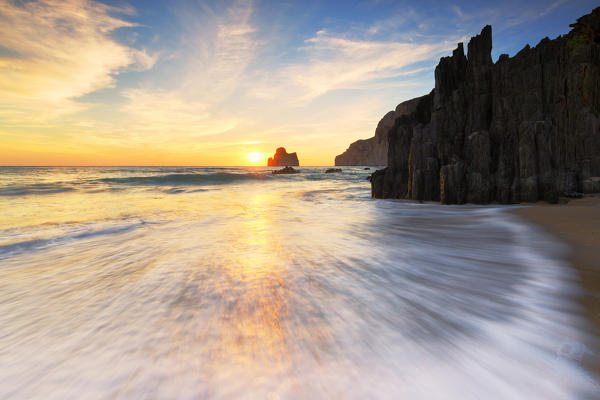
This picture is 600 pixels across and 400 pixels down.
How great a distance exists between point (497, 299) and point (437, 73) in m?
10.8

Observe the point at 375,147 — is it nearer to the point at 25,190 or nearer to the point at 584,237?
the point at 25,190

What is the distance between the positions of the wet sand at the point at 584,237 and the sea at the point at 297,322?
0.33ft

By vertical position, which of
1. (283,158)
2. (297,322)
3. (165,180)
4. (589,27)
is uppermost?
(283,158)

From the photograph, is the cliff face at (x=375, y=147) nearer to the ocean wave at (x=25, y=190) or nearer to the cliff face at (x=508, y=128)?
the cliff face at (x=508, y=128)

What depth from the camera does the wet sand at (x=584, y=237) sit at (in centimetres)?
216

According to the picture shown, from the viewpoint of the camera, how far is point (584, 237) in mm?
4086

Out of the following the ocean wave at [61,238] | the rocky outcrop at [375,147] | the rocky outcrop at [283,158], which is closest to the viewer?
the ocean wave at [61,238]

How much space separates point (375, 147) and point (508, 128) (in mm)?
119692

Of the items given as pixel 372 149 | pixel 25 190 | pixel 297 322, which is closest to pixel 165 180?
pixel 25 190

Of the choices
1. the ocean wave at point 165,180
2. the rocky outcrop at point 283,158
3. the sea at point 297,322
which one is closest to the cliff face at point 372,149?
the rocky outcrop at point 283,158

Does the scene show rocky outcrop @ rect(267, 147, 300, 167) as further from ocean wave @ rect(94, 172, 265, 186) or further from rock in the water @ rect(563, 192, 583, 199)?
rock in the water @ rect(563, 192, 583, 199)

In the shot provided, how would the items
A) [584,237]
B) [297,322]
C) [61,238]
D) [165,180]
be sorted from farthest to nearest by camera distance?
1. [165,180]
2. [61,238]
3. [584,237]
4. [297,322]

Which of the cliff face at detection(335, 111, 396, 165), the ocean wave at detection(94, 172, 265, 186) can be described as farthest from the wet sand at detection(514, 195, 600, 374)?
the cliff face at detection(335, 111, 396, 165)

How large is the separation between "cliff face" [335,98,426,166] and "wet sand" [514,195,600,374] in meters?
84.1
